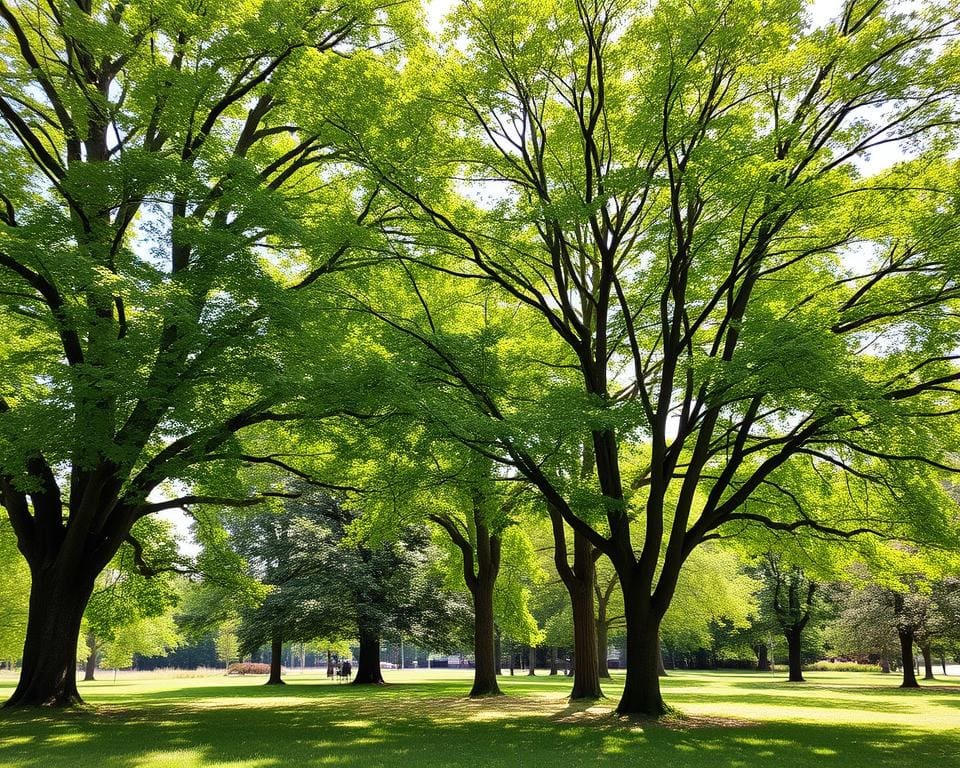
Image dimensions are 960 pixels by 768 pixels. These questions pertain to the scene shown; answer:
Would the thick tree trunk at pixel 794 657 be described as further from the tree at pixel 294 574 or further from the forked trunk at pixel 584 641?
the tree at pixel 294 574

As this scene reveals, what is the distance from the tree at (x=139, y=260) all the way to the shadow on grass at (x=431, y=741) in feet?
13.5

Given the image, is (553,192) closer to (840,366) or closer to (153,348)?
(840,366)

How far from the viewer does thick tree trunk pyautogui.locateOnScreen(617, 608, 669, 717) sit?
14.1 metres

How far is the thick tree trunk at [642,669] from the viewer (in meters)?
14.1

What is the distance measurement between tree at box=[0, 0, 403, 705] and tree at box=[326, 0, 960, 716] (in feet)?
7.88

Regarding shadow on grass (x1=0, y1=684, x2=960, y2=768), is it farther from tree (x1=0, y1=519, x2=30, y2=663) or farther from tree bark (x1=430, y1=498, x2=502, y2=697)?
tree (x1=0, y1=519, x2=30, y2=663)

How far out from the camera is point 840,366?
39.8 feet

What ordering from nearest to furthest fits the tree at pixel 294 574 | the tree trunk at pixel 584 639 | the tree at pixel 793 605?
the tree trunk at pixel 584 639 → the tree at pixel 294 574 → the tree at pixel 793 605

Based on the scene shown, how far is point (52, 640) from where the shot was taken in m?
15.1

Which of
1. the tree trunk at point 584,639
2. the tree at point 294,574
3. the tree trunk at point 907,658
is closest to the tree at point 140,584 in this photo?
the tree at point 294,574

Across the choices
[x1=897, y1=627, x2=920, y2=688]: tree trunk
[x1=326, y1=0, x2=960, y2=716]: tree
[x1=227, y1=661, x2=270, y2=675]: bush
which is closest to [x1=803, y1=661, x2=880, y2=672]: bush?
[x1=897, y1=627, x2=920, y2=688]: tree trunk

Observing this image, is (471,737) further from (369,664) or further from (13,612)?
(13,612)

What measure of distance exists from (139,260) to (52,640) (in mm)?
9088

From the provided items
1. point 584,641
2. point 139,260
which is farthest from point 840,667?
point 139,260
